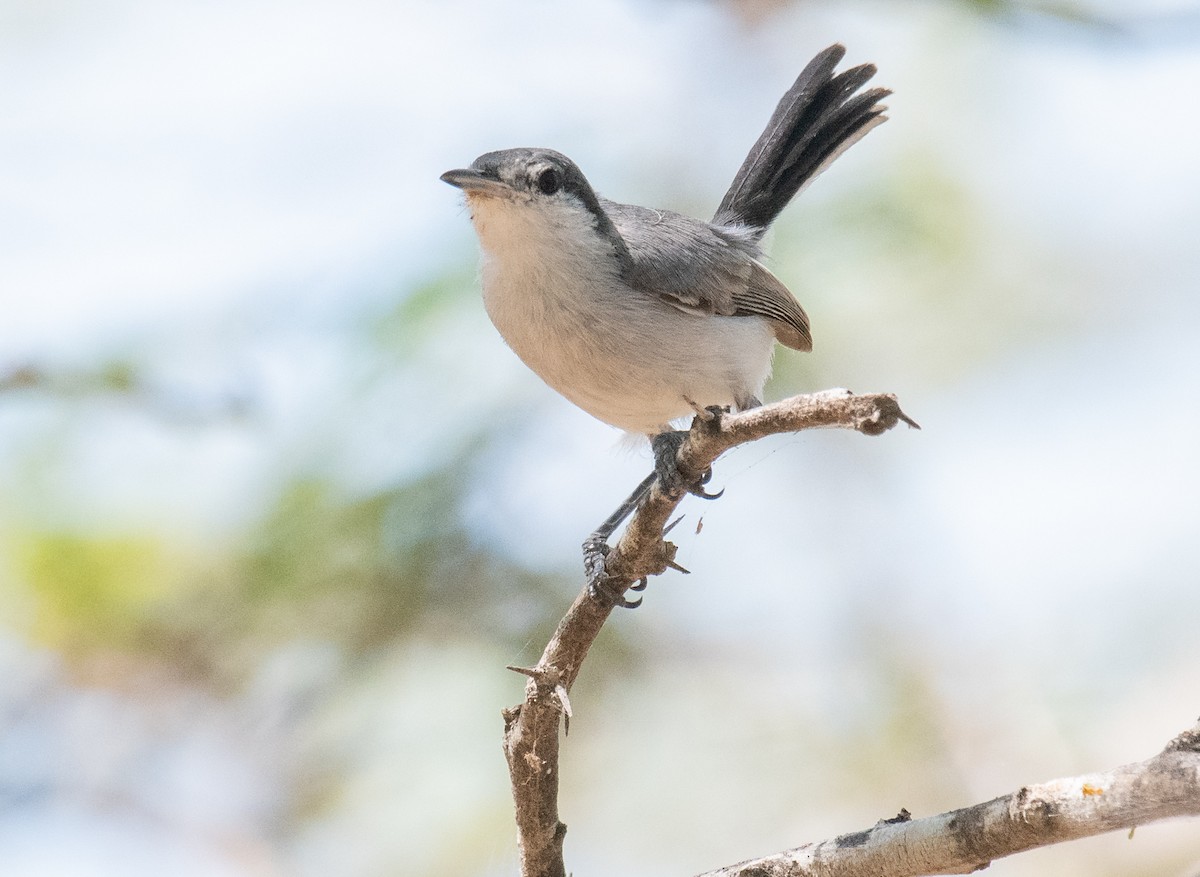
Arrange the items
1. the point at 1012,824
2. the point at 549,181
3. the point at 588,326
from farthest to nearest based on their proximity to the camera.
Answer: the point at 549,181 < the point at 588,326 < the point at 1012,824

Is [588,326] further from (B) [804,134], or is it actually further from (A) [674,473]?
(B) [804,134]

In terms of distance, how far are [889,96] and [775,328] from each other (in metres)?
1.05

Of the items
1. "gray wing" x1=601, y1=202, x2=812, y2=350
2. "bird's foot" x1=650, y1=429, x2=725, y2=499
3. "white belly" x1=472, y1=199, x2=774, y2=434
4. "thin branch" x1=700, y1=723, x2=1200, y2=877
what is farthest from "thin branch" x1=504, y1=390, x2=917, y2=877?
"gray wing" x1=601, y1=202, x2=812, y2=350

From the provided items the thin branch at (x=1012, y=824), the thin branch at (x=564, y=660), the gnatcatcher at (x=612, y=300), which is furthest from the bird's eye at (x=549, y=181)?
the thin branch at (x=1012, y=824)

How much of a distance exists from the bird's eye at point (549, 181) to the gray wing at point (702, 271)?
26 centimetres

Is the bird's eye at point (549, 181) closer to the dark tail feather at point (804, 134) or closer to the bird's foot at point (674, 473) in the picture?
the bird's foot at point (674, 473)

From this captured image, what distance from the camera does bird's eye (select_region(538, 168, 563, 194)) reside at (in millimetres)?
3086

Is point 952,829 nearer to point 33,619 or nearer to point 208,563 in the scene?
point 208,563

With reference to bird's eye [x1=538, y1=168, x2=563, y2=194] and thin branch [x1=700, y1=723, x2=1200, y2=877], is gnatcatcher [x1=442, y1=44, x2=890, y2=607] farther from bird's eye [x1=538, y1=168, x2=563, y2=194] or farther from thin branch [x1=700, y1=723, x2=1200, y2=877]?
thin branch [x1=700, y1=723, x2=1200, y2=877]

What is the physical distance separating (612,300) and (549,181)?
0.35 meters

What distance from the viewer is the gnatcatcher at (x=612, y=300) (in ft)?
9.89

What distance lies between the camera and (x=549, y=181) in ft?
10.2

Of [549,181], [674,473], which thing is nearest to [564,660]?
[674,473]

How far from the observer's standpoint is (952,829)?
1821 millimetres
